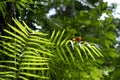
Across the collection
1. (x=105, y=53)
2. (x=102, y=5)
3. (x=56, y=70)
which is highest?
(x=102, y=5)

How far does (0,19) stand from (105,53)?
0.79 meters

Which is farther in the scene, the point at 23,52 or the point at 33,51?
the point at 33,51

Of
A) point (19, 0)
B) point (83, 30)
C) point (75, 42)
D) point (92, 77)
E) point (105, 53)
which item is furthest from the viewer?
point (83, 30)

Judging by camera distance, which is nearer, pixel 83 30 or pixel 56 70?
pixel 56 70

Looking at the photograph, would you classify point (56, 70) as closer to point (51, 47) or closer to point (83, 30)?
point (51, 47)

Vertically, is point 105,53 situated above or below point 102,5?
below

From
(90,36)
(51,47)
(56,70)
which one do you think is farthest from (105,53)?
(51,47)

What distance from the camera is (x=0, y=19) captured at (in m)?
2.08

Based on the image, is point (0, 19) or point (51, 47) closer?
point (51, 47)

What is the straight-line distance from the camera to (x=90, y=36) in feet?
7.92

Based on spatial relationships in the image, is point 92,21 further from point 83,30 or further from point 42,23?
point 42,23

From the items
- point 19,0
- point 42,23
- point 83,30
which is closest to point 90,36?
point 83,30

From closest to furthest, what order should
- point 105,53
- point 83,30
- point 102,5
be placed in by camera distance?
point 105,53 < point 83,30 < point 102,5

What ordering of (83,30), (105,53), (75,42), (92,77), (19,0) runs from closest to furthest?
(75,42) → (19,0) → (92,77) → (105,53) → (83,30)
